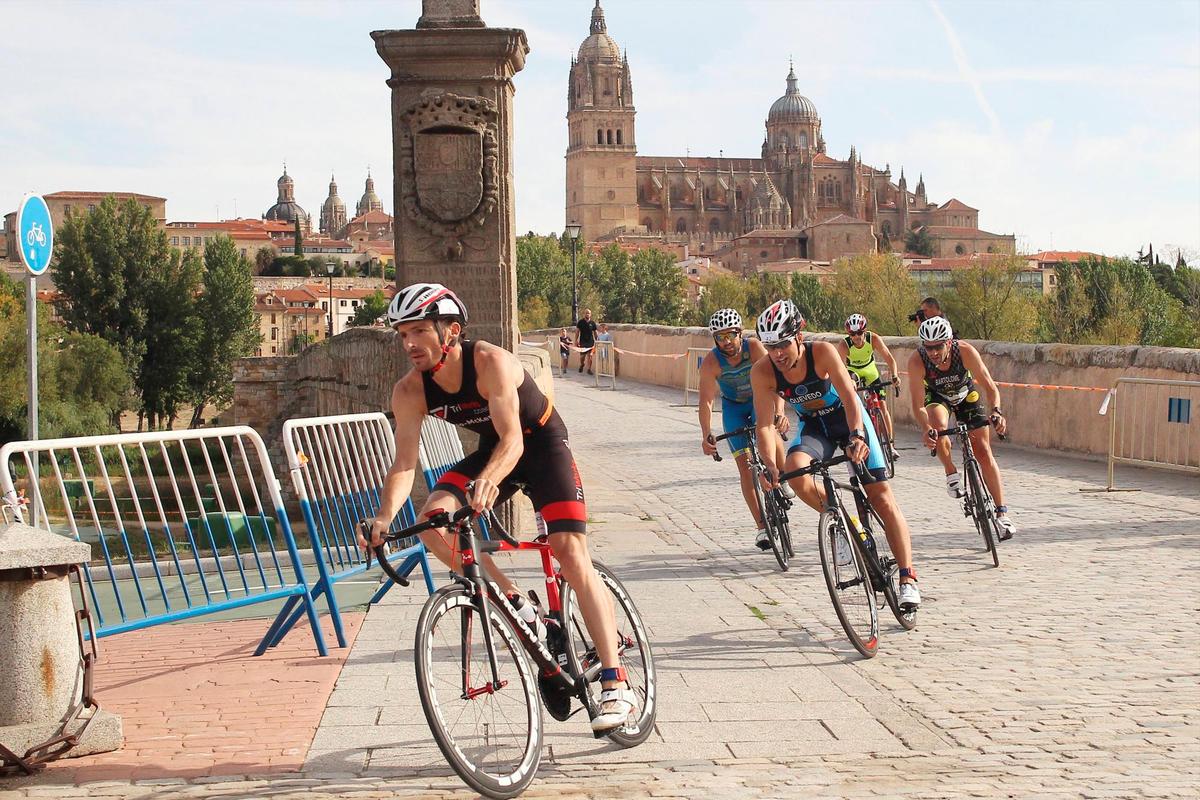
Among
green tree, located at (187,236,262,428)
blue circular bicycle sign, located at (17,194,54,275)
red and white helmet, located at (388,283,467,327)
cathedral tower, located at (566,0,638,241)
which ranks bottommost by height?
green tree, located at (187,236,262,428)

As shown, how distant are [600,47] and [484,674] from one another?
195 metres

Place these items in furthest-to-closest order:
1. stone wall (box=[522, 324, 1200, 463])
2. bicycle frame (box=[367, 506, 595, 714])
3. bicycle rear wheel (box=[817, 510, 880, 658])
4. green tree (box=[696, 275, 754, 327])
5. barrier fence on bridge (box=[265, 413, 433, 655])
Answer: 1. green tree (box=[696, 275, 754, 327])
2. stone wall (box=[522, 324, 1200, 463])
3. barrier fence on bridge (box=[265, 413, 433, 655])
4. bicycle rear wheel (box=[817, 510, 880, 658])
5. bicycle frame (box=[367, 506, 595, 714])

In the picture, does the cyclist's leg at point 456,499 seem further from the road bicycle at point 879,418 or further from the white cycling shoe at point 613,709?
the road bicycle at point 879,418

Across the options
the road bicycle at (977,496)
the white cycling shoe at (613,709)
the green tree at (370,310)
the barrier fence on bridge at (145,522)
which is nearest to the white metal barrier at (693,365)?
the road bicycle at (977,496)

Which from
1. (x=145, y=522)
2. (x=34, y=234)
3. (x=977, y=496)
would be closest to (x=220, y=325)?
(x=34, y=234)

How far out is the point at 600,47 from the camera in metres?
194

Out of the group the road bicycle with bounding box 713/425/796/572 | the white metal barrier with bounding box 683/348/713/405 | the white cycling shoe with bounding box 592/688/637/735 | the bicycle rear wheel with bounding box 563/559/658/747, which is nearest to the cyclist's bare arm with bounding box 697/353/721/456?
the road bicycle with bounding box 713/425/796/572

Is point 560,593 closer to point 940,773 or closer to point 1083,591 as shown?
point 940,773

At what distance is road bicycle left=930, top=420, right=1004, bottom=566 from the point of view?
9.43m

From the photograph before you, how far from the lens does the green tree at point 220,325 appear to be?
285 feet

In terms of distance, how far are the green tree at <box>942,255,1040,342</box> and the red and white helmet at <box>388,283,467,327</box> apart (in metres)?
56.0

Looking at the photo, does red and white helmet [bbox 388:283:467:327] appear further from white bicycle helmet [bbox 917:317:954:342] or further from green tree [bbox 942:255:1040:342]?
green tree [bbox 942:255:1040:342]

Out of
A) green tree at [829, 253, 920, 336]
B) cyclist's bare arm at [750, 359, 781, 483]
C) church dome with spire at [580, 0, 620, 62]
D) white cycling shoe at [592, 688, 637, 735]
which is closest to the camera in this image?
white cycling shoe at [592, 688, 637, 735]

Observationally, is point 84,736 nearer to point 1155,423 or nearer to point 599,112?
point 1155,423
